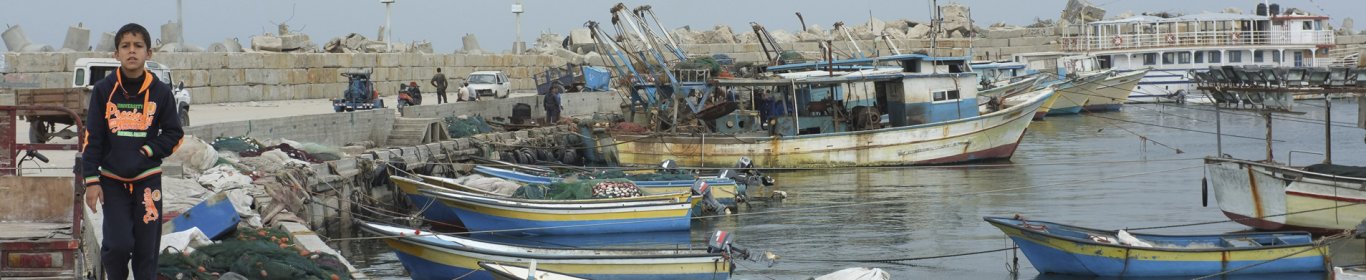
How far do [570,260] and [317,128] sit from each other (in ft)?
37.4

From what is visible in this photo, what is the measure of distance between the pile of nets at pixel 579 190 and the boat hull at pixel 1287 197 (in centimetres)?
645

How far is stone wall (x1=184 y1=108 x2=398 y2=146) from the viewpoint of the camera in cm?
1906

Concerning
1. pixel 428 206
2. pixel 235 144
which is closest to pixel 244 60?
pixel 235 144

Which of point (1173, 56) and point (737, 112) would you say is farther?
point (1173, 56)

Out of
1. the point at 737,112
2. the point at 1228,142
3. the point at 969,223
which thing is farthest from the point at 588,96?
the point at 969,223

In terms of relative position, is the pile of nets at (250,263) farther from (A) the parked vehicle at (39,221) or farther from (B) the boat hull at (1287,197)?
(B) the boat hull at (1287,197)

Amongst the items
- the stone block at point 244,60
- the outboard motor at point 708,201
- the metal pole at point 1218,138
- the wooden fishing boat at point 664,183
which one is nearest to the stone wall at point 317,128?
the wooden fishing boat at point 664,183

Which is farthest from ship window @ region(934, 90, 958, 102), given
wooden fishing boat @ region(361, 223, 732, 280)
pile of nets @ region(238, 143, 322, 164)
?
wooden fishing boat @ region(361, 223, 732, 280)

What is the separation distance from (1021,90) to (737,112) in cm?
1666

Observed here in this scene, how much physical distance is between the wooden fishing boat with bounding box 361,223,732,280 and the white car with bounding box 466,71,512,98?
22.2 metres

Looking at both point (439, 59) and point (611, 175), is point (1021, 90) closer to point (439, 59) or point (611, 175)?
point (439, 59)

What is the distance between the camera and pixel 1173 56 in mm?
46406

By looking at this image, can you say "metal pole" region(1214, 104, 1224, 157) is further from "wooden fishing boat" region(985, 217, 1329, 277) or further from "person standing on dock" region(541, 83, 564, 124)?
"person standing on dock" region(541, 83, 564, 124)

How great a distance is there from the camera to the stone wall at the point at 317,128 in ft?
62.5
